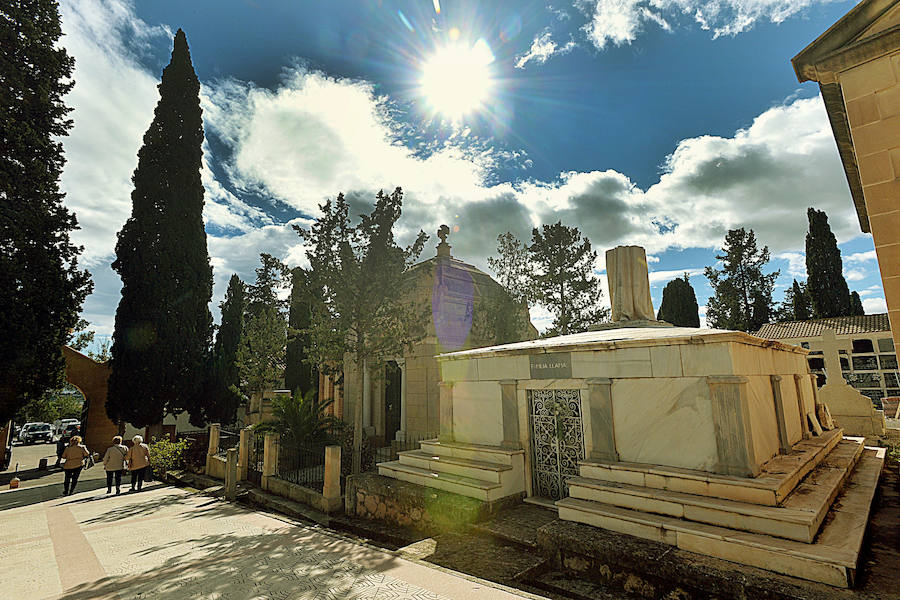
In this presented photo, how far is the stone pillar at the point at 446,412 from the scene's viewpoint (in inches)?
388

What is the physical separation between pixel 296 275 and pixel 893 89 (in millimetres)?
14992

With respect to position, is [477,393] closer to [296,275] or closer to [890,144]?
[890,144]

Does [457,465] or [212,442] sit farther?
[212,442]

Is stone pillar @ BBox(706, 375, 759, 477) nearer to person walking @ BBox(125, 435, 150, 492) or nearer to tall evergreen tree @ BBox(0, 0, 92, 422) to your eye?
person walking @ BBox(125, 435, 150, 492)

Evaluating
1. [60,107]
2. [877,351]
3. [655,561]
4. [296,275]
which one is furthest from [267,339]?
[877,351]

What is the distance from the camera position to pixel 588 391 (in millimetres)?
7641

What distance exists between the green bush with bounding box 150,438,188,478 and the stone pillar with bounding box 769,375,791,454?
58.5ft

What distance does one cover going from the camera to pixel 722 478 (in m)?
5.75

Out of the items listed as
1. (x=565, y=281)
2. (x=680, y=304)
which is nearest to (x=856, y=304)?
(x=680, y=304)

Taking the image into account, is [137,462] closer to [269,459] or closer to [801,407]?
[269,459]

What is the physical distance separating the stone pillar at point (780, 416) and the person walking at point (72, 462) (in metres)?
16.7

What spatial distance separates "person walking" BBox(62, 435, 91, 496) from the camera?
11.7 meters

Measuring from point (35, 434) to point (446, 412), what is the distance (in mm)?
42580

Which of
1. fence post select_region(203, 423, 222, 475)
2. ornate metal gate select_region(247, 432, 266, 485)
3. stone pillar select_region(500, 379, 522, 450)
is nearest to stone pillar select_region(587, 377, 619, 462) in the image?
stone pillar select_region(500, 379, 522, 450)
